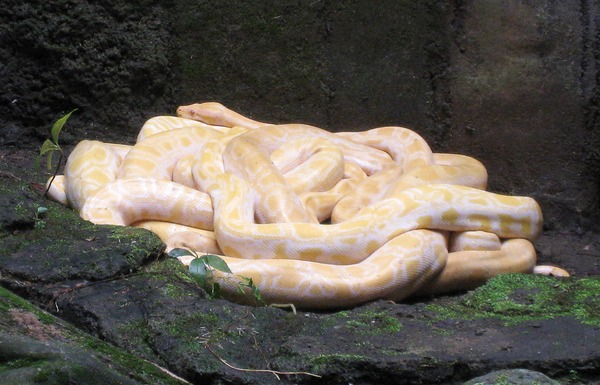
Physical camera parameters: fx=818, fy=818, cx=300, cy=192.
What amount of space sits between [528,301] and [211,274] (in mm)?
1899

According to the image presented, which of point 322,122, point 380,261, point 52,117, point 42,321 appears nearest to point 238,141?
point 322,122

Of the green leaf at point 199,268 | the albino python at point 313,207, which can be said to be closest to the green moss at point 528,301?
the albino python at point 313,207

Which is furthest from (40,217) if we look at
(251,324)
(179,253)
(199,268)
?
(251,324)

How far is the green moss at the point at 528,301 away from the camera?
4582 millimetres

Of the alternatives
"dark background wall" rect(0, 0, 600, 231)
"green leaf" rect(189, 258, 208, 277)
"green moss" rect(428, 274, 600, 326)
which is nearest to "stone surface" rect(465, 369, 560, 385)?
"green moss" rect(428, 274, 600, 326)

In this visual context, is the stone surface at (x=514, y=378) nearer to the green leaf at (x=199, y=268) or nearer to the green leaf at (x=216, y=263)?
the green leaf at (x=216, y=263)

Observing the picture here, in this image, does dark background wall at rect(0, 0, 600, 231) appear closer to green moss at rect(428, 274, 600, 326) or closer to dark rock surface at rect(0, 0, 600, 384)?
Result: dark rock surface at rect(0, 0, 600, 384)

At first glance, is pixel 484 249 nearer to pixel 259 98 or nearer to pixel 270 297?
pixel 270 297

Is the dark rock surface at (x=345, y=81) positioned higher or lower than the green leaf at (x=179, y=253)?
higher

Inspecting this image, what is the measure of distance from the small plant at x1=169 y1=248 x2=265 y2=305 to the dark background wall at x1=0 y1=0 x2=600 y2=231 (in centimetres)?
328

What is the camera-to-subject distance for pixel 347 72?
25.4 feet

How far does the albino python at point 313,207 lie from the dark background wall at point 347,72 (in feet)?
2.07

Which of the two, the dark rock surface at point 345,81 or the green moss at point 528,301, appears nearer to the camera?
the green moss at point 528,301

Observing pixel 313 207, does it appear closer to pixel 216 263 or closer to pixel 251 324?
pixel 216 263
